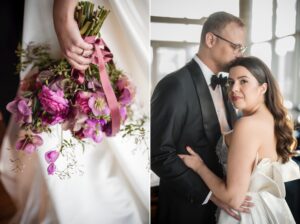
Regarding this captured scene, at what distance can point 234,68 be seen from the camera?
1632 mm

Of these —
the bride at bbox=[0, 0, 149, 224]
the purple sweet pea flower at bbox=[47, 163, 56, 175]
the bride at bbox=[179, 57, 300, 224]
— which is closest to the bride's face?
the bride at bbox=[179, 57, 300, 224]

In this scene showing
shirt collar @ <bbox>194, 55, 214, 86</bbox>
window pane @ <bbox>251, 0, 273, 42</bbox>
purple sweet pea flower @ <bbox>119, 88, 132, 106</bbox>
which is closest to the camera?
purple sweet pea flower @ <bbox>119, 88, 132, 106</bbox>

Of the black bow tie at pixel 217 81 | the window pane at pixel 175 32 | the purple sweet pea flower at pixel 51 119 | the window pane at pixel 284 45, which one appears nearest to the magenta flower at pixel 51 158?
the purple sweet pea flower at pixel 51 119

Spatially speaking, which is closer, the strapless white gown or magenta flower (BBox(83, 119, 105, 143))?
magenta flower (BBox(83, 119, 105, 143))

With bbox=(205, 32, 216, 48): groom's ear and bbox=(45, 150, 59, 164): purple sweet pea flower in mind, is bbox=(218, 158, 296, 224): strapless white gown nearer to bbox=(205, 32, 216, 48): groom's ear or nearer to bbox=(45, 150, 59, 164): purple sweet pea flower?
bbox=(205, 32, 216, 48): groom's ear

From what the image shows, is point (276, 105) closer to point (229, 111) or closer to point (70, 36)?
point (229, 111)

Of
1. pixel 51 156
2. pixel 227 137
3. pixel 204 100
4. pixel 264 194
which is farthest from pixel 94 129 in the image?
pixel 264 194

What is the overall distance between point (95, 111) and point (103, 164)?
0.90ft

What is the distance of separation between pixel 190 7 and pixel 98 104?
0.69 metres

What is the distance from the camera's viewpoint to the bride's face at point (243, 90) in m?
1.63

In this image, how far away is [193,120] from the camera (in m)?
1.58

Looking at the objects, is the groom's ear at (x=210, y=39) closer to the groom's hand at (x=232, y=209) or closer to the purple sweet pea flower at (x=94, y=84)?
the purple sweet pea flower at (x=94, y=84)

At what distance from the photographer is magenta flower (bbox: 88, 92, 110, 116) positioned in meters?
1.41

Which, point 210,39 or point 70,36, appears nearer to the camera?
point 70,36
